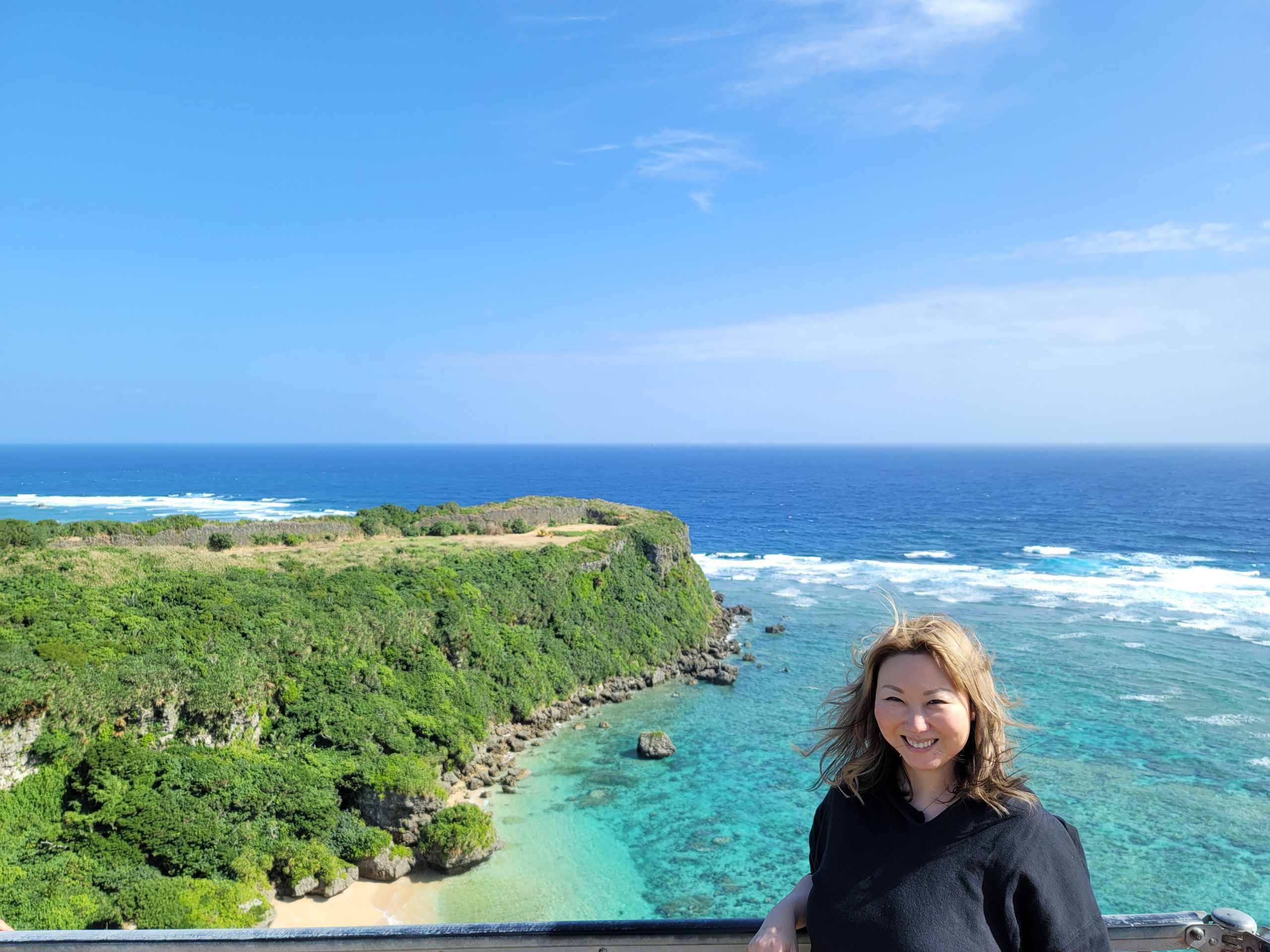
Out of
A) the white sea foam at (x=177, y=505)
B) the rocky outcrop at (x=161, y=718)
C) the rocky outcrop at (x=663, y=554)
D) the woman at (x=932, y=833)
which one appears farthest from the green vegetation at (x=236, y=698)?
the white sea foam at (x=177, y=505)

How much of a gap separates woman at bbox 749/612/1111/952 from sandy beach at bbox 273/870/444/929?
17.7m

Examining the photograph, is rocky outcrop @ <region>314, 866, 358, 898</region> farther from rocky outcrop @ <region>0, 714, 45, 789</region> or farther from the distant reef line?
the distant reef line

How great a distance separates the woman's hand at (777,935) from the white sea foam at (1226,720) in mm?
37258

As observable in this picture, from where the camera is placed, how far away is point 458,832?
19609mm

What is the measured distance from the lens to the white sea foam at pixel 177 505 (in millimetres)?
93188

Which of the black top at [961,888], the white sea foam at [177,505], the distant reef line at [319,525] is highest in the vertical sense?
the black top at [961,888]

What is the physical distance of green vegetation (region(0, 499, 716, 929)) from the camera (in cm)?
1622

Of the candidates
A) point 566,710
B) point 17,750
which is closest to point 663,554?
point 566,710

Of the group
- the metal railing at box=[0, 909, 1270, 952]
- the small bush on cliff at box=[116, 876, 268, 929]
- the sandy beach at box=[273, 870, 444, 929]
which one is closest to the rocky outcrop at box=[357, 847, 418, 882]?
the sandy beach at box=[273, 870, 444, 929]

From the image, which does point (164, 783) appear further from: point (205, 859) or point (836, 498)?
point (836, 498)

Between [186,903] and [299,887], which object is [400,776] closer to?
[299,887]

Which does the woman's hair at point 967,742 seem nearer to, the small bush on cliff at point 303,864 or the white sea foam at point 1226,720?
the small bush on cliff at point 303,864

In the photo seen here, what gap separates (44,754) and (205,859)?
4.44 metres

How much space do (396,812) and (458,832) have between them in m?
2.16
